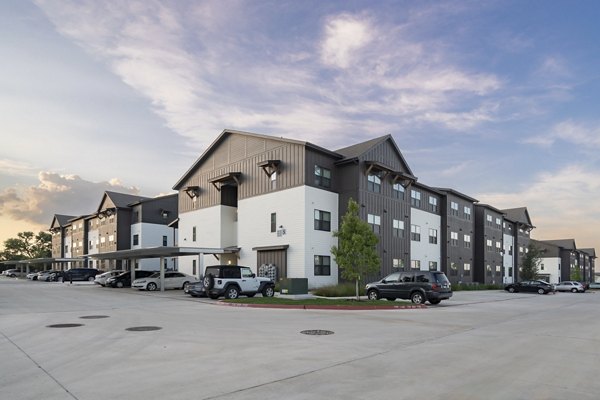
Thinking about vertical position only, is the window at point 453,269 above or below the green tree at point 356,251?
below

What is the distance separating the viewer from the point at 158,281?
35.8 meters

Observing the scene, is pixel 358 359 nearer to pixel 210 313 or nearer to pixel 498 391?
pixel 498 391

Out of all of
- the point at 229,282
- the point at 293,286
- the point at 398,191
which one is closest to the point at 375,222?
the point at 398,191

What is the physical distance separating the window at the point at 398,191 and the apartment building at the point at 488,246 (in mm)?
25670

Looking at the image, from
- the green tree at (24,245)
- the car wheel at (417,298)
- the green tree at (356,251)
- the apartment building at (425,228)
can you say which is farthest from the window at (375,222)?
the green tree at (24,245)

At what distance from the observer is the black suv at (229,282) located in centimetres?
2567

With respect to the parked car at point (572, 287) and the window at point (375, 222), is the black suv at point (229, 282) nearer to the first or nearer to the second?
the window at point (375, 222)

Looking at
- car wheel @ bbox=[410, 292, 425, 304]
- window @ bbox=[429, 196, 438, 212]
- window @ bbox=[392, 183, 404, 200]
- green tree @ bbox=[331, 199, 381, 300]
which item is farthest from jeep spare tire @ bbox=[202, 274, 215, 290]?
window @ bbox=[429, 196, 438, 212]

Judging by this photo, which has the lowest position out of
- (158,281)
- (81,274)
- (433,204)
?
(81,274)

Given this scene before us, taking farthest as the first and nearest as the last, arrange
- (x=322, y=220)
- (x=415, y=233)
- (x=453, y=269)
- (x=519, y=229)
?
(x=519, y=229)
(x=453, y=269)
(x=415, y=233)
(x=322, y=220)

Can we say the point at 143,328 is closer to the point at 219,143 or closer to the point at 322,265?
the point at 322,265

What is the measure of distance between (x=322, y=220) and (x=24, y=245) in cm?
11414

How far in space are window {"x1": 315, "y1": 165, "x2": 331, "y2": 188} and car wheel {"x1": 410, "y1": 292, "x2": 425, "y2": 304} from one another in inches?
512

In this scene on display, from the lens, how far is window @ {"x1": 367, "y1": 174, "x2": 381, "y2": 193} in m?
37.8
